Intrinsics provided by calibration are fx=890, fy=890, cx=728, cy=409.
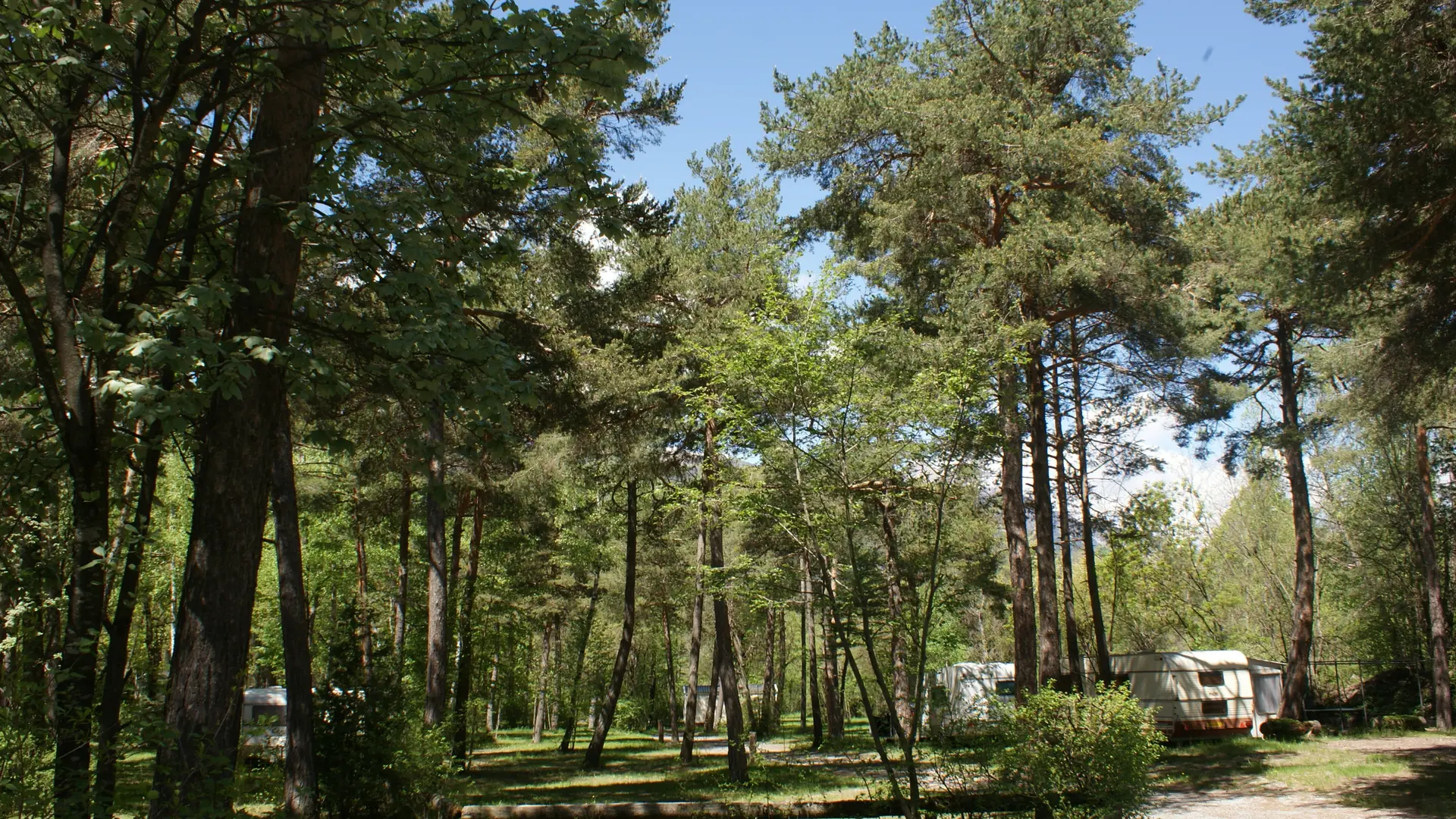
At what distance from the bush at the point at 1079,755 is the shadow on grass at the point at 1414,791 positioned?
4.84 metres

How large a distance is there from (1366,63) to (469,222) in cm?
937

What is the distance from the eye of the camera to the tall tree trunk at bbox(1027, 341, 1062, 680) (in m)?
13.9

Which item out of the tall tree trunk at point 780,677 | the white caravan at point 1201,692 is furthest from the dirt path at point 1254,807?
the tall tree trunk at point 780,677

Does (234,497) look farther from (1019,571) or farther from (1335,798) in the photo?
(1335,798)

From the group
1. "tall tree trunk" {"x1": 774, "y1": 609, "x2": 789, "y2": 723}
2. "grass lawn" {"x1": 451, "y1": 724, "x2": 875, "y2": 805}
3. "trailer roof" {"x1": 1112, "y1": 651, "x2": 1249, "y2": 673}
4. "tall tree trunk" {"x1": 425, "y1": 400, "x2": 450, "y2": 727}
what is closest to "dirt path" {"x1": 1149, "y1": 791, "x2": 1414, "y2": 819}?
"grass lawn" {"x1": 451, "y1": 724, "x2": 875, "y2": 805}

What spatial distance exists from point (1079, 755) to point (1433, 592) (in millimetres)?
20400

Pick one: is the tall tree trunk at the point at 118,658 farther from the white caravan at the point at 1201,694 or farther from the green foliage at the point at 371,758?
the white caravan at the point at 1201,694

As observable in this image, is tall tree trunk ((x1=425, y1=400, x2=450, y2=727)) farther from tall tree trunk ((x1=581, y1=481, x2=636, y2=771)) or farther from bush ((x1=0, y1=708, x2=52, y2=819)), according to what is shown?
bush ((x1=0, y1=708, x2=52, y2=819))

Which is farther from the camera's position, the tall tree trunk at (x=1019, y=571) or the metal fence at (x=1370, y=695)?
the metal fence at (x=1370, y=695)

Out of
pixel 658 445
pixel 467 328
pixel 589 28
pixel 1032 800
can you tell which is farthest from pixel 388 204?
pixel 658 445

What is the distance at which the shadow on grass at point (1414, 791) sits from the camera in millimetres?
10344

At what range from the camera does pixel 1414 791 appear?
38.3ft

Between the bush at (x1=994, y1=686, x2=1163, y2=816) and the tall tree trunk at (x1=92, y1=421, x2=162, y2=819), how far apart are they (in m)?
6.66

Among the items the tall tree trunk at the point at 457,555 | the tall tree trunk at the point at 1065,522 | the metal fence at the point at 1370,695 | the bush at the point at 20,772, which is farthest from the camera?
the metal fence at the point at 1370,695
